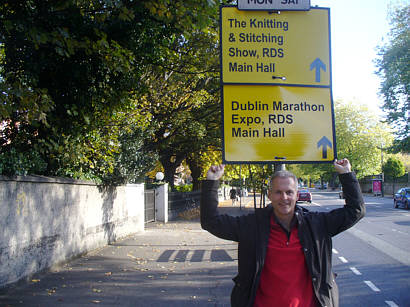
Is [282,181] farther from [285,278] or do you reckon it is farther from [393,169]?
[393,169]

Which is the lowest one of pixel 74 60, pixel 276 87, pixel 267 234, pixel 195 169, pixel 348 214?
pixel 267 234

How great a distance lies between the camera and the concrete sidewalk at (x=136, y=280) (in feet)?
20.9

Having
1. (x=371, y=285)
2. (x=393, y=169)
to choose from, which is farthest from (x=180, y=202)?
(x=393, y=169)

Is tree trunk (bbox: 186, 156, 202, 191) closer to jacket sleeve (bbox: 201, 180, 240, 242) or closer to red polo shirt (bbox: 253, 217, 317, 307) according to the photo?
jacket sleeve (bbox: 201, 180, 240, 242)

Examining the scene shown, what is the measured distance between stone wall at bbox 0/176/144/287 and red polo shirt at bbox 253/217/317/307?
556cm

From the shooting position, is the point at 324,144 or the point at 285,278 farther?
the point at 324,144

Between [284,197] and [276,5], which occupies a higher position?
[276,5]

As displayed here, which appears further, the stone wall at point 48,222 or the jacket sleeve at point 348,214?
the stone wall at point 48,222

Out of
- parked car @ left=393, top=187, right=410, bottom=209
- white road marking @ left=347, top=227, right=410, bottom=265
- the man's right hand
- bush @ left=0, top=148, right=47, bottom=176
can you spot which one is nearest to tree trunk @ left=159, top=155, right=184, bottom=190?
white road marking @ left=347, top=227, right=410, bottom=265

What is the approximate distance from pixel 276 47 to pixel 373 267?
6490mm

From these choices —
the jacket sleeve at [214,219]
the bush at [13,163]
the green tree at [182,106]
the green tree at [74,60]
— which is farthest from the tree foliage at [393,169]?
the jacket sleeve at [214,219]

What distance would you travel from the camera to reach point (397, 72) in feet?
101

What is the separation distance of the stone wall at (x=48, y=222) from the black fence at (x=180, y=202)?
10407 mm

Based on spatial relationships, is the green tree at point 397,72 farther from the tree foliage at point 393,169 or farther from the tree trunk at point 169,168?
the tree foliage at point 393,169
